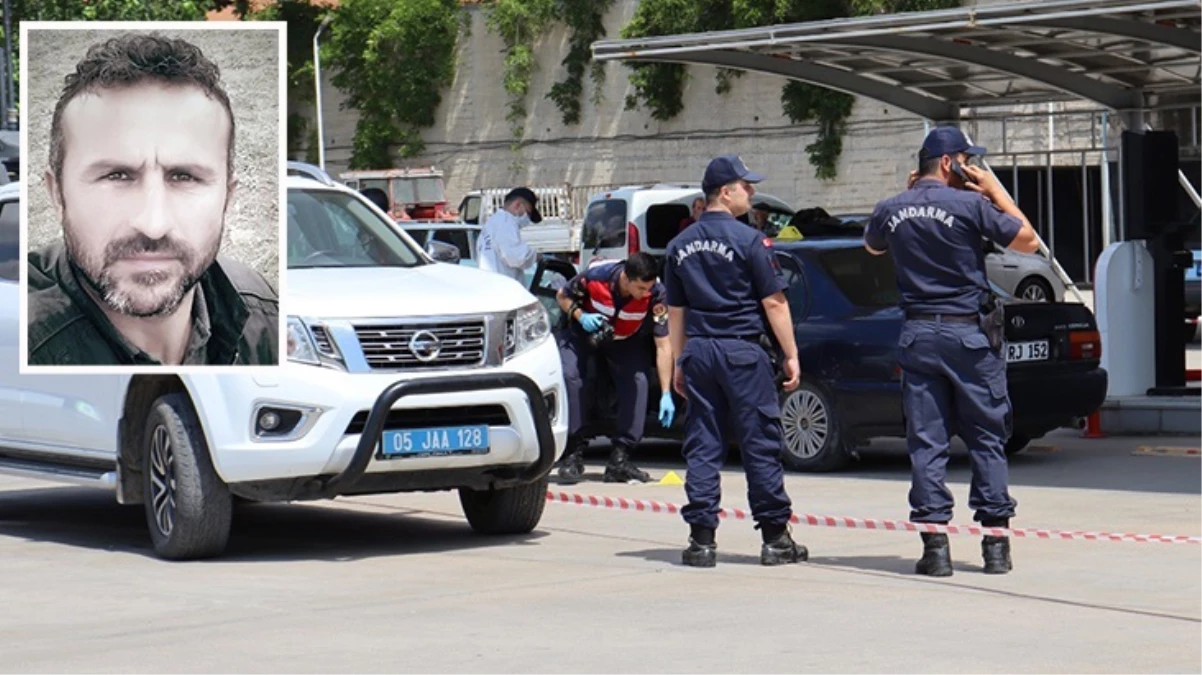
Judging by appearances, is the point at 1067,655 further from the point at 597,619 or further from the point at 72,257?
the point at 72,257

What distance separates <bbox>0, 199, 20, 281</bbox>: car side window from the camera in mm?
11844

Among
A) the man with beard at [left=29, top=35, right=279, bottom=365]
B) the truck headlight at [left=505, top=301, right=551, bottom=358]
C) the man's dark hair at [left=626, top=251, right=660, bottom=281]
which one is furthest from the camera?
the man's dark hair at [left=626, top=251, right=660, bottom=281]

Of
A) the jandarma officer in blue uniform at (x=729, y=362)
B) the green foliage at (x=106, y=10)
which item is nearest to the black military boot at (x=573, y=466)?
the jandarma officer in blue uniform at (x=729, y=362)

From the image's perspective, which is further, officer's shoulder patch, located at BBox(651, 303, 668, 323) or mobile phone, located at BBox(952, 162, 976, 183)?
officer's shoulder patch, located at BBox(651, 303, 668, 323)

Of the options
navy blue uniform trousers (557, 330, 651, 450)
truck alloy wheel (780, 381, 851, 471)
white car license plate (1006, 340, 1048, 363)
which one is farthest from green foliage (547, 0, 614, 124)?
navy blue uniform trousers (557, 330, 651, 450)

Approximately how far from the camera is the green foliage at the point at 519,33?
5225 cm

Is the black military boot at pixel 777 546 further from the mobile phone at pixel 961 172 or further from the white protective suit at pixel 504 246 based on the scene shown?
the white protective suit at pixel 504 246

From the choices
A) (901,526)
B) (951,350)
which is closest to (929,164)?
(951,350)

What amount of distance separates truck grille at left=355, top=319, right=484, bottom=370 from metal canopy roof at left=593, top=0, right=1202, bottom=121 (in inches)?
224

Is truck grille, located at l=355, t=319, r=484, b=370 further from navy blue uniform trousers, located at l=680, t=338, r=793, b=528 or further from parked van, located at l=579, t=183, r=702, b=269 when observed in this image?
parked van, located at l=579, t=183, r=702, b=269

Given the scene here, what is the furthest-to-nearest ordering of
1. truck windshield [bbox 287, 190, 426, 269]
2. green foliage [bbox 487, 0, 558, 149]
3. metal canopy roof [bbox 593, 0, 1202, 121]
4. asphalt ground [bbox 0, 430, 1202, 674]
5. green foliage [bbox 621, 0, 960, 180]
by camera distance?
green foliage [bbox 487, 0, 558, 149], green foliage [bbox 621, 0, 960, 180], metal canopy roof [bbox 593, 0, 1202, 121], truck windshield [bbox 287, 190, 426, 269], asphalt ground [bbox 0, 430, 1202, 674]

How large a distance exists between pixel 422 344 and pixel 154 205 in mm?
1392

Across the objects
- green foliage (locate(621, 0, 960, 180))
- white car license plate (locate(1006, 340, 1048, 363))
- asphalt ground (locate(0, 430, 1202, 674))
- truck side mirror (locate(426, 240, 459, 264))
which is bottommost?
asphalt ground (locate(0, 430, 1202, 674))

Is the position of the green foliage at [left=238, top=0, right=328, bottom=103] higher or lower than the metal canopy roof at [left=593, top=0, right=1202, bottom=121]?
higher
